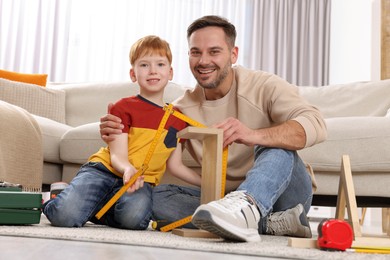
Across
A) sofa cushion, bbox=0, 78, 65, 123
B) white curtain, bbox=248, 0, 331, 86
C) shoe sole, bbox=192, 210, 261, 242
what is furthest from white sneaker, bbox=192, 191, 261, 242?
white curtain, bbox=248, 0, 331, 86

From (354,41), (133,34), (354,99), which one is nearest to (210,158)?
(354,99)

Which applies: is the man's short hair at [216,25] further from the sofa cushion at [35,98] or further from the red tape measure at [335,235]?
the sofa cushion at [35,98]

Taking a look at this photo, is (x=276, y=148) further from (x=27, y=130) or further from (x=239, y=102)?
(x=27, y=130)

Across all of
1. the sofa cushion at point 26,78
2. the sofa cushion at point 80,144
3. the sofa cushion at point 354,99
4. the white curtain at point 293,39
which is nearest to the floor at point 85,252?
the sofa cushion at point 80,144

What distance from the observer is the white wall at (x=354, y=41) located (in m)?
4.61

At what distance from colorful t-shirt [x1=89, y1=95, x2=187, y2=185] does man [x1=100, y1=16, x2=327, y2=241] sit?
6 centimetres

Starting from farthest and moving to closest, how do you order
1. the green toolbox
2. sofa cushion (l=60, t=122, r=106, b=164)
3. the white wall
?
the white wall, sofa cushion (l=60, t=122, r=106, b=164), the green toolbox

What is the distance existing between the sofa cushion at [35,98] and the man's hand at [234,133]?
74.5 inches

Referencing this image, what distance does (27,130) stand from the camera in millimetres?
2334

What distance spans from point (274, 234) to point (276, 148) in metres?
0.32

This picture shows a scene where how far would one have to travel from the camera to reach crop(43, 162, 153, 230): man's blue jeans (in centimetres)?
182

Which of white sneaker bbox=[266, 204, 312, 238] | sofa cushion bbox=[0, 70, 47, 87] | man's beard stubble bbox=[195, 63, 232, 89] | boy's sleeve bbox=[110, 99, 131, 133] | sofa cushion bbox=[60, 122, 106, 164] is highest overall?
sofa cushion bbox=[0, 70, 47, 87]

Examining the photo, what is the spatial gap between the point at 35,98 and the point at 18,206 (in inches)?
65.6

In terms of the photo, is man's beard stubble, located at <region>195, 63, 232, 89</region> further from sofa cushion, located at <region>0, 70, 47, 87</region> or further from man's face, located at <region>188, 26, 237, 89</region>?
sofa cushion, located at <region>0, 70, 47, 87</region>
